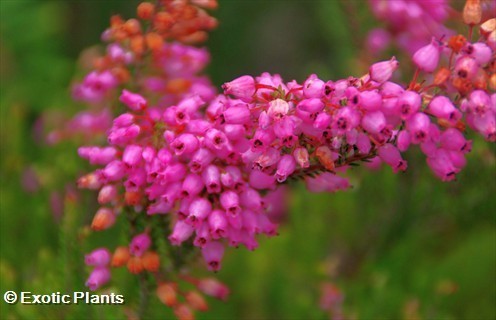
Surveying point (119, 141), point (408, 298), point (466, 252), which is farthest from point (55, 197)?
point (466, 252)

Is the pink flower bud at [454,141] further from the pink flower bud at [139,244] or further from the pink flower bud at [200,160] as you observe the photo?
the pink flower bud at [139,244]

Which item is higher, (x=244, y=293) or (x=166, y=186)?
(x=166, y=186)

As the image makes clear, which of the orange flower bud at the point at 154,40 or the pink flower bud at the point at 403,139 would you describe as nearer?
the pink flower bud at the point at 403,139

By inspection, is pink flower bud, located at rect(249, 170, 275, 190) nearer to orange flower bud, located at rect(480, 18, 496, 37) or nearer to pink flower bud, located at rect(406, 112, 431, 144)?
pink flower bud, located at rect(406, 112, 431, 144)

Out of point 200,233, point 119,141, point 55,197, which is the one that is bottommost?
point 55,197

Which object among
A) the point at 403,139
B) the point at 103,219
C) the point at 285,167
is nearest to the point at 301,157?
the point at 285,167

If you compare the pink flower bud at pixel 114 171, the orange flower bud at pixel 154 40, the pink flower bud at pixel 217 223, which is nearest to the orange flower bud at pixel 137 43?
A: the orange flower bud at pixel 154 40

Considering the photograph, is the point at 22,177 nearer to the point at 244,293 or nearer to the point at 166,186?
the point at 244,293
